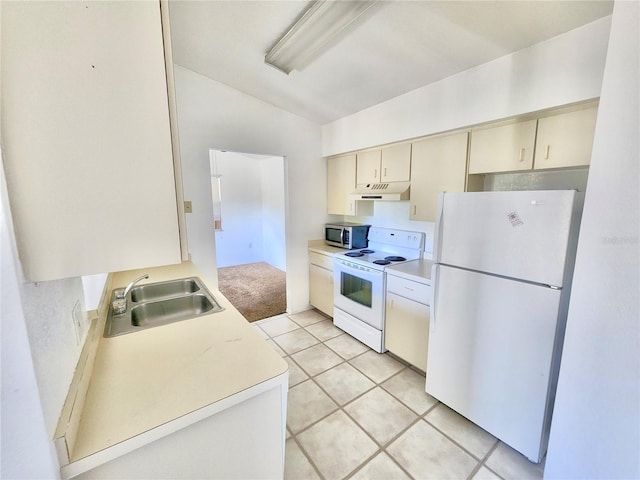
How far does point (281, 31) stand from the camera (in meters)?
1.80

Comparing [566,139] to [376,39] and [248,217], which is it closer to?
[376,39]

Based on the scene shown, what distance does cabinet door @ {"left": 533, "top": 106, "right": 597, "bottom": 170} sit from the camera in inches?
61.4

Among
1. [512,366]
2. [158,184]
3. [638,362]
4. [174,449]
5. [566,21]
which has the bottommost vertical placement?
[512,366]

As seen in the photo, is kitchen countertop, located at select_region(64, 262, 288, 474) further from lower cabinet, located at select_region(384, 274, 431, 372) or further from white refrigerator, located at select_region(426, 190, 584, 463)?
lower cabinet, located at select_region(384, 274, 431, 372)

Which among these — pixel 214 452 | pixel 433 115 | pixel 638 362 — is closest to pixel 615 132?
pixel 638 362

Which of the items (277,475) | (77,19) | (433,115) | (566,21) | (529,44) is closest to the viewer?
(77,19)

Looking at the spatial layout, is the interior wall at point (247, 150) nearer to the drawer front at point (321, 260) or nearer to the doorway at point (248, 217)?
the drawer front at point (321, 260)

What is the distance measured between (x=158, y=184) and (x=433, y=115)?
225cm

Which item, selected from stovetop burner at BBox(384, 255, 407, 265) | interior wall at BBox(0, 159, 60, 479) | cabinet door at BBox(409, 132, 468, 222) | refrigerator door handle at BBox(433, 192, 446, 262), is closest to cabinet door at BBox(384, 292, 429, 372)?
stovetop burner at BBox(384, 255, 407, 265)

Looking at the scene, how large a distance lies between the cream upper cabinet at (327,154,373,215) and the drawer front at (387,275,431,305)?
3.44 ft

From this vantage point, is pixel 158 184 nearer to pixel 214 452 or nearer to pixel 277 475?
pixel 214 452

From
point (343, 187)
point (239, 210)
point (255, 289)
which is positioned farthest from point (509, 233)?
point (239, 210)

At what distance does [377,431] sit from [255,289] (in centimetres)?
312

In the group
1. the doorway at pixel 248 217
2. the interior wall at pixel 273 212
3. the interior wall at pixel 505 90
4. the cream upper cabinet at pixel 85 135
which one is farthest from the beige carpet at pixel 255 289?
the cream upper cabinet at pixel 85 135
